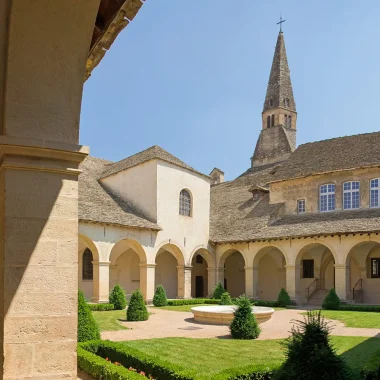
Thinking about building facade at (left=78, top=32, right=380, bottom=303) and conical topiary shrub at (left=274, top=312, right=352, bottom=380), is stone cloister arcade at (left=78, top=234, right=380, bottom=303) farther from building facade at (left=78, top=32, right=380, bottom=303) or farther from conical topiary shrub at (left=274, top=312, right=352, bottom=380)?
conical topiary shrub at (left=274, top=312, right=352, bottom=380)

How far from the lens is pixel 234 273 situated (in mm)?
35938

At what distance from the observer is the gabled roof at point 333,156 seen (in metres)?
28.8

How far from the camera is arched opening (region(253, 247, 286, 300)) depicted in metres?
32.3

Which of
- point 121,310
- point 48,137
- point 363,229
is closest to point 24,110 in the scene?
point 48,137

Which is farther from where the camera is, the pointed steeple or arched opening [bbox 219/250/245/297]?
the pointed steeple

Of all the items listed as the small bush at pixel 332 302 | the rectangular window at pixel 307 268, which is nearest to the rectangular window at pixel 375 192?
the rectangular window at pixel 307 268

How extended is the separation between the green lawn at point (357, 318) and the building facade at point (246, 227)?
423cm

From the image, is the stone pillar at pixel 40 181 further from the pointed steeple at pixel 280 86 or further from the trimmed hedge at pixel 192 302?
the pointed steeple at pixel 280 86

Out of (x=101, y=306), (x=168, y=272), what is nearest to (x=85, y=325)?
(x=101, y=306)

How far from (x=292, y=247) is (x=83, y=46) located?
973 inches

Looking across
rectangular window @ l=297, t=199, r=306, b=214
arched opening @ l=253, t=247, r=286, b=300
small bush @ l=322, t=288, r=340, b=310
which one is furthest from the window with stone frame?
arched opening @ l=253, t=247, r=286, b=300

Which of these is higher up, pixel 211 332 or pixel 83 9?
pixel 83 9

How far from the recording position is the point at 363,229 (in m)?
25.0

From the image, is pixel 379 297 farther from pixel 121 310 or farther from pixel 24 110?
pixel 24 110
